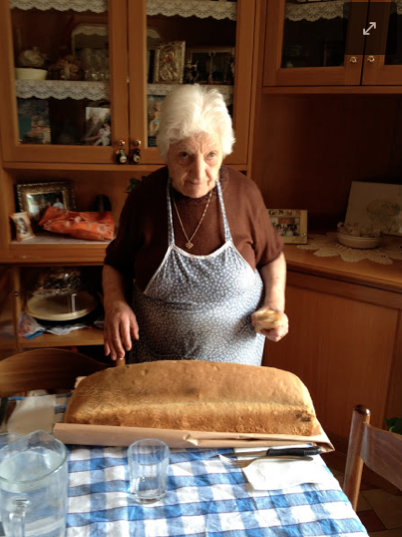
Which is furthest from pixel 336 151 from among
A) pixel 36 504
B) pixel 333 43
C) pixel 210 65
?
pixel 36 504

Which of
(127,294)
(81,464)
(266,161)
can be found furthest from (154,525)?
(266,161)

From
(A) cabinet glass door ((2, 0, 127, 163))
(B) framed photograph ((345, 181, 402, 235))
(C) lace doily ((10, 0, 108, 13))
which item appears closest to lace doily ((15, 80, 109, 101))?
(A) cabinet glass door ((2, 0, 127, 163))

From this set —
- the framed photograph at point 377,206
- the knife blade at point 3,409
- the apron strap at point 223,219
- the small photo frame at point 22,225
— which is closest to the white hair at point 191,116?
the apron strap at point 223,219

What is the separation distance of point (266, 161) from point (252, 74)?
0.44 metres

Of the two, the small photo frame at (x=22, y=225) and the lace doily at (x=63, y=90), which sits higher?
the lace doily at (x=63, y=90)

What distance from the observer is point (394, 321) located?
1.75m

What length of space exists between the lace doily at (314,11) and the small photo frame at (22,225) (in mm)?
1346

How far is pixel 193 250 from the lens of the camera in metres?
1.27

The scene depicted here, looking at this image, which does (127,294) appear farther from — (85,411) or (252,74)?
(252,74)

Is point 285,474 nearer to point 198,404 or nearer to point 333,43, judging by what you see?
point 198,404

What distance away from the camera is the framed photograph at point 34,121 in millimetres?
1931

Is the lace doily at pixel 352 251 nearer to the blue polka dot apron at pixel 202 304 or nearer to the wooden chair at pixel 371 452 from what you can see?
the blue polka dot apron at pixel 202 304

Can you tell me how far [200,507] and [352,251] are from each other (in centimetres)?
147

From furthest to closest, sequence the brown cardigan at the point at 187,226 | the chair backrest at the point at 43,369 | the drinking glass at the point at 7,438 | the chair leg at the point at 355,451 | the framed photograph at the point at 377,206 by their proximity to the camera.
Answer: the framed photograph at the point at 377,206 → the brown cardigan at the point at 187,226 → the chair backrest at the point at 43,369 → the chair leg at the point at 355,451 → the drinking glass at the point at 7,438
